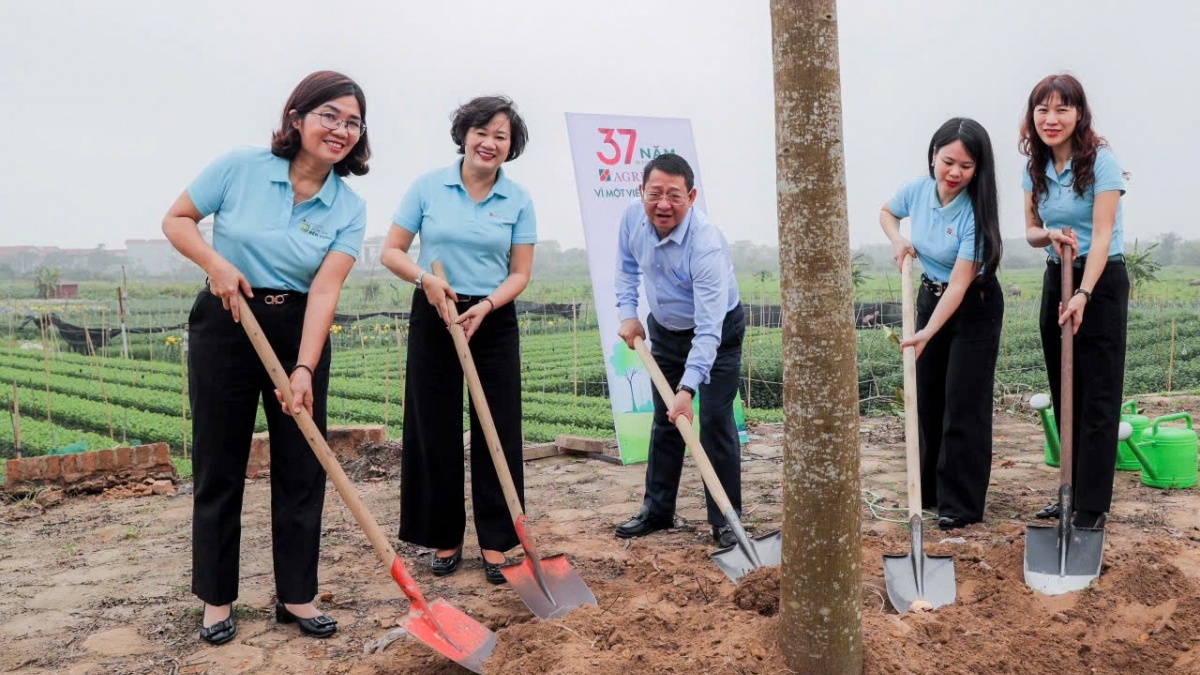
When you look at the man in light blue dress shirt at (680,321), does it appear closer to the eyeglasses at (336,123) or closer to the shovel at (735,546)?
the shovel at (735,546)

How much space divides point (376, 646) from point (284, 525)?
453 millimetres

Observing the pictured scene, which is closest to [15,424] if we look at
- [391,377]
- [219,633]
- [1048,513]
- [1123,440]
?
[391,377]

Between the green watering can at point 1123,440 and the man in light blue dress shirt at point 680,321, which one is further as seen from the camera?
the green watering can at point 1123,440

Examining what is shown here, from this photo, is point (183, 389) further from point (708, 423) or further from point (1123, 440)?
point (1123, 440)

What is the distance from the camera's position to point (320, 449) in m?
2.38

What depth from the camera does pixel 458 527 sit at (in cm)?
324

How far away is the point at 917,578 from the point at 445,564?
1.57 m

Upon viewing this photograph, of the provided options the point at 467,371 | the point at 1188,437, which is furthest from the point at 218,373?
the point at 1188,437

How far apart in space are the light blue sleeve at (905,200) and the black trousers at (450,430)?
1720 mm

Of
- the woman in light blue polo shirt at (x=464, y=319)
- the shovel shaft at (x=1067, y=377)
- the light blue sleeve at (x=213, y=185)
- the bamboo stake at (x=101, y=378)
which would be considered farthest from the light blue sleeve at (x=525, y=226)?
the bamboo stake at (x=101, y=378)

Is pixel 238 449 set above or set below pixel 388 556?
above

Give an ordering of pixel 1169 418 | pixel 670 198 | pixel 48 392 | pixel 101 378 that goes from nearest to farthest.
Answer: pixel 670 198
pixel 1169 418
pixel 48 392
pixel 101 378

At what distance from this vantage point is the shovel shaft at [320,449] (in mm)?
2346

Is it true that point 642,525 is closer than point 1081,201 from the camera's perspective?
No
